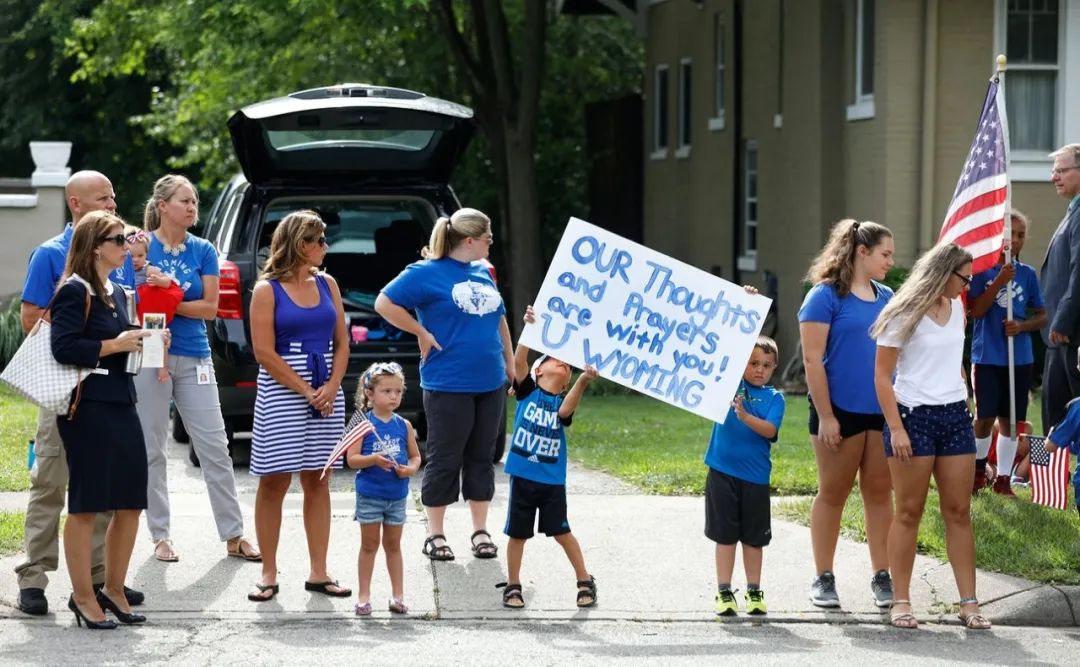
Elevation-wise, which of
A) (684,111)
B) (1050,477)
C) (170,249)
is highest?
(684,111)

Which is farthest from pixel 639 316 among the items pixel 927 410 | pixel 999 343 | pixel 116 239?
pixel 999 343

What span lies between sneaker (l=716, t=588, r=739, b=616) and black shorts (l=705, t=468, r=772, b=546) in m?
0.23

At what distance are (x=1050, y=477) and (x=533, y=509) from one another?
2.69 metres

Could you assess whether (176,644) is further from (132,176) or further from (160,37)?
(132,176)

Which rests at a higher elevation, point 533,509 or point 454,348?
point 454,348

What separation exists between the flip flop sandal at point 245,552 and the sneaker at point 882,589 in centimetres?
303

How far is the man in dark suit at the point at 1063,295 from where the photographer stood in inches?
365

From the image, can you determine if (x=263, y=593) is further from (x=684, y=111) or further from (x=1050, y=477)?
(x=684, y=111)

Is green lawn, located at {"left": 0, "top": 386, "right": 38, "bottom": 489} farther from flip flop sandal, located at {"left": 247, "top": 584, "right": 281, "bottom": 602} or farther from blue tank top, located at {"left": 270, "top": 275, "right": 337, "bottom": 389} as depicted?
blue tank top, located at {"left": 270, "top": 275, "right": 337, "bottom": 389}

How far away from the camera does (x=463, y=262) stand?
8461 mm

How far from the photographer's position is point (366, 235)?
473 inches

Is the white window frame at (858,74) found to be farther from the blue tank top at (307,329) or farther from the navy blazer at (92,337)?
the navy blazer at (92,337)

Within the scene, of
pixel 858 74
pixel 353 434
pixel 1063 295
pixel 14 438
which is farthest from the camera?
pixel 858 74

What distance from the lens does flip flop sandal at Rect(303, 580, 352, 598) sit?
7.83 metres
